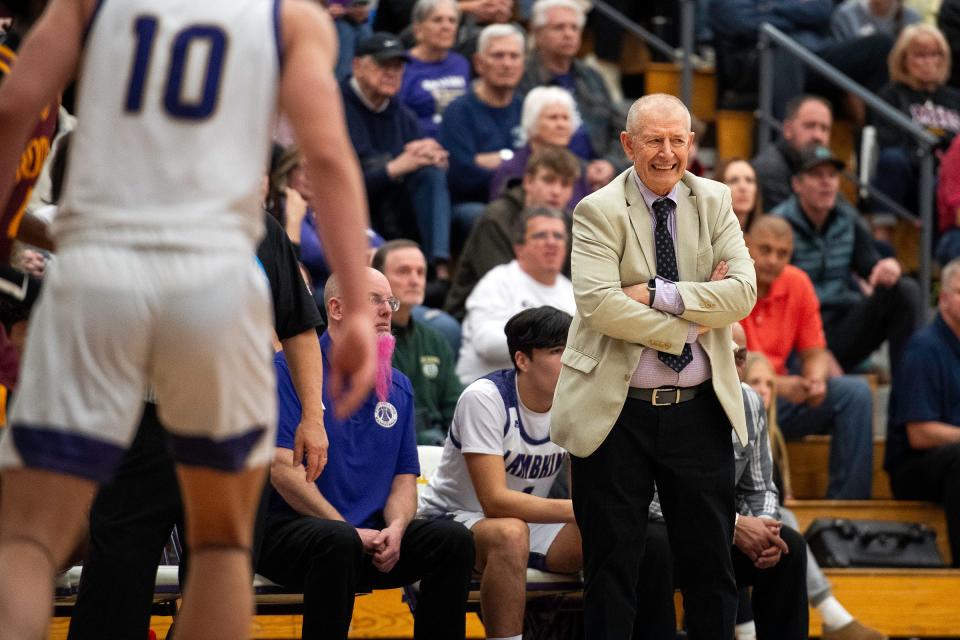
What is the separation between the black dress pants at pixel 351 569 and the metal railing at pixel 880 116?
439 centimetres

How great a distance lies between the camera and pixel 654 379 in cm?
446

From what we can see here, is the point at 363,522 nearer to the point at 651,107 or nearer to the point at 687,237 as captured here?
the point at 687,237

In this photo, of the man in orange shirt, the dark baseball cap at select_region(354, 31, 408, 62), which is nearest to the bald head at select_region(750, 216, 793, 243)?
the man in orange shirt

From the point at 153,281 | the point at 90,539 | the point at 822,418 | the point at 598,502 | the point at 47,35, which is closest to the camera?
the point at 153,281

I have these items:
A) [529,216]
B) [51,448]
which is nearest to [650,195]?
[51,448]

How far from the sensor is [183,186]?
9.09 feet

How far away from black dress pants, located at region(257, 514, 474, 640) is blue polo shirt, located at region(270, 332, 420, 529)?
7.4 inches

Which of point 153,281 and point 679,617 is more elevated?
point 153,281

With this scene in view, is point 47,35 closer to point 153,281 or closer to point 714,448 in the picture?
point 153,281

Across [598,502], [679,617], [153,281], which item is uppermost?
[153,281]

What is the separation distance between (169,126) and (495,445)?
2645 millimetres

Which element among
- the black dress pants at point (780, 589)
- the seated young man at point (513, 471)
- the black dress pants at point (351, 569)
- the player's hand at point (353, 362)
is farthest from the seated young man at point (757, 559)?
the player's hand at point (353, 362)

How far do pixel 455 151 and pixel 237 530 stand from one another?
5943mm

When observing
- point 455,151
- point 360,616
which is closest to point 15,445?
point 360,616
